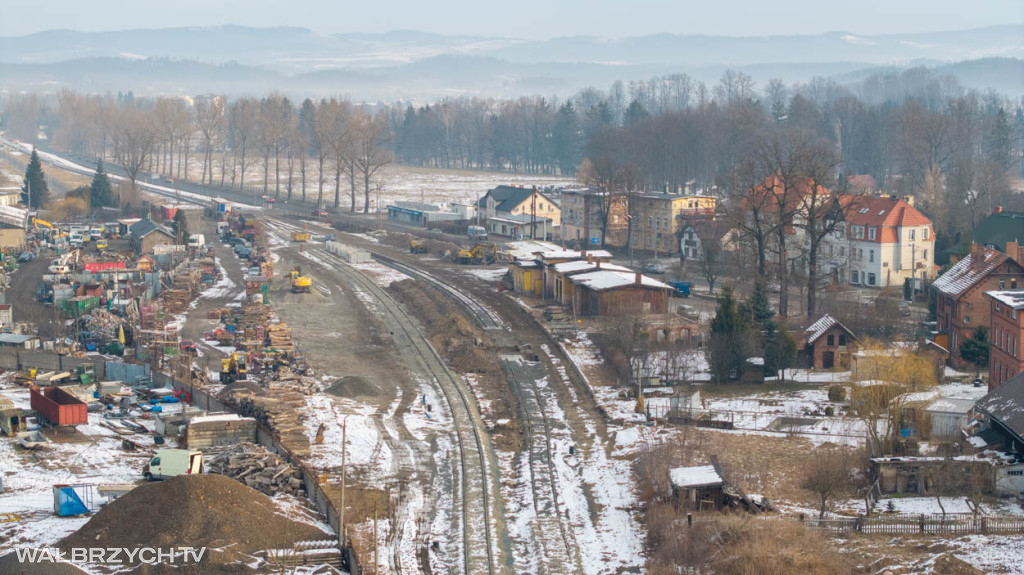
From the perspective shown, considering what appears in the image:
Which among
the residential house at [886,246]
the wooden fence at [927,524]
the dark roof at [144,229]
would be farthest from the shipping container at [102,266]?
the wooden fence at [927,524]

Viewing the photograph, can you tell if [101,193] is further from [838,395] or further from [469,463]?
[838,395]

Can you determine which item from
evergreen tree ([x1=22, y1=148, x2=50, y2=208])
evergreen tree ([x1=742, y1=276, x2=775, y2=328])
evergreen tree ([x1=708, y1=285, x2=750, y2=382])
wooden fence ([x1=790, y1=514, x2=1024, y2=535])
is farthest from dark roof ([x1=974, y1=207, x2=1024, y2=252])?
evergreen tree ([x1=22, y1=148, x2=50, y2=208])

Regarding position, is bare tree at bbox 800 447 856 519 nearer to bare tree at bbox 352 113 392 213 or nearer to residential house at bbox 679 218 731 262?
residential house at bbox 679 218 731 262

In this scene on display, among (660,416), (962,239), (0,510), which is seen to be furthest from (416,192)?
(0,510)

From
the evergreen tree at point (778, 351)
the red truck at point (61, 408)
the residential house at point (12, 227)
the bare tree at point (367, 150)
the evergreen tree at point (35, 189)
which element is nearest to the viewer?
the red truck at point (61, 408)

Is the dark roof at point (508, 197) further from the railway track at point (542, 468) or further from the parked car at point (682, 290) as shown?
the railway track at point (542, 468)
